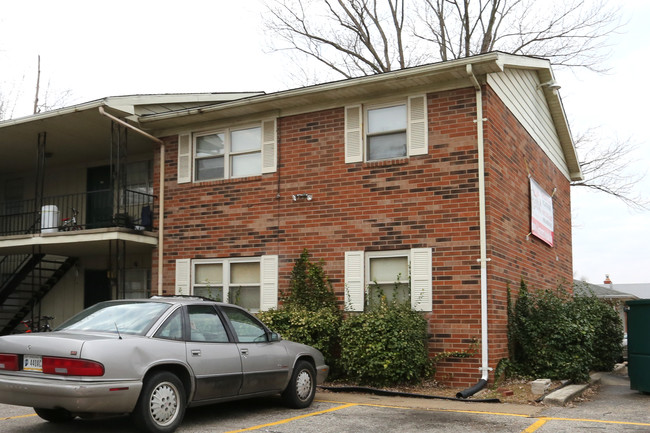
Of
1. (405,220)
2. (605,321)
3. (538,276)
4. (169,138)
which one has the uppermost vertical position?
(169,138)

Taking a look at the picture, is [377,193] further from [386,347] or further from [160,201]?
[160,201]

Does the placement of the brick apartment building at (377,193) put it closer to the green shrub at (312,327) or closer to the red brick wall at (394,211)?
the red brick wall at (394,211)

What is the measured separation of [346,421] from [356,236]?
4.81 m

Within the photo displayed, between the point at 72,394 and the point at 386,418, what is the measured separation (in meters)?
3.76

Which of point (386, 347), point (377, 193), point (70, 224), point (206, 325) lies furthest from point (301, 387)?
point (70, 224)

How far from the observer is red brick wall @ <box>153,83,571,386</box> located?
1123 cm

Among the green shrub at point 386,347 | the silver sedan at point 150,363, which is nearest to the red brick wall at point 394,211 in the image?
the green shrub at point 386,347

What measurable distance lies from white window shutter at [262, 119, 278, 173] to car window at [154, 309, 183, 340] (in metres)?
6.14

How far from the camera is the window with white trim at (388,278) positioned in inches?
452

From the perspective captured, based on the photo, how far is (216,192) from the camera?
45.8 feet

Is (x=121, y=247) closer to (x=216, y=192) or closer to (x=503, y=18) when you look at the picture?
(x=216, y=192)

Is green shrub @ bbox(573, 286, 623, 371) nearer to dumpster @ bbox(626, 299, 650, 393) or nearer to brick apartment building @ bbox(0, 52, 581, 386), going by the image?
brick apartment building @ bbox(0, 52, 581, 386)

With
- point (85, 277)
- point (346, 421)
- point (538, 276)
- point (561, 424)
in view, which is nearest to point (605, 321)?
point (538, 276)

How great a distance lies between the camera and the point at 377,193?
1218 centimetres
